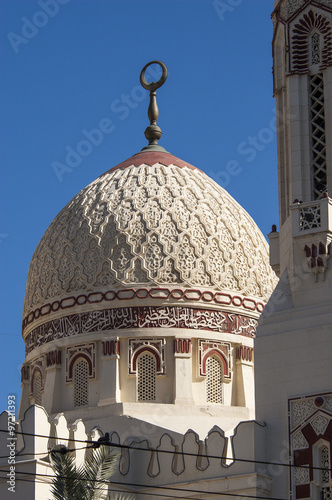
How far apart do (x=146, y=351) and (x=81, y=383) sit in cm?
159

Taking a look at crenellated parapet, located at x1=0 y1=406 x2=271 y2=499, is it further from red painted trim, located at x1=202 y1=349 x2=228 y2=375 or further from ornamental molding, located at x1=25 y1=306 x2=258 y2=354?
ornamental molding, located at x1=25 y1=306 x2=258 y2=354

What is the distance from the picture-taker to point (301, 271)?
2378 centimetres

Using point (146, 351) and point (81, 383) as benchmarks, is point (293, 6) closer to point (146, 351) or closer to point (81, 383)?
point (146, 351)

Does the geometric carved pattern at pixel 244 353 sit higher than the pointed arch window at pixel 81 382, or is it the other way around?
the geometric carved pattern at pixel 244 353

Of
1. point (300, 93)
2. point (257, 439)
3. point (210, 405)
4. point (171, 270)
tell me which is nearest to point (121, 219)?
point (171, 270)

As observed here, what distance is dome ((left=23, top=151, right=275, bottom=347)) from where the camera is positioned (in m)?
29.4

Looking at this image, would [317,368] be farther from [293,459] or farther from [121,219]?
[121,219]

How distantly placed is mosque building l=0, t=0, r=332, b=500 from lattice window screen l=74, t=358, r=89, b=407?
0.03 meters

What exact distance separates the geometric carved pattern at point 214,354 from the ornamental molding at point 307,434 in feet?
19.8

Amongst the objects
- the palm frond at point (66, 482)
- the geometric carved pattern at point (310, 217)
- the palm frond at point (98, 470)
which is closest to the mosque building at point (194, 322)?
the geometric carved pattern at point (310, 217)

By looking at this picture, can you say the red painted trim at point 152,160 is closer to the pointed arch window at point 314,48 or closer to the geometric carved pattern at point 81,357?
the geometric carved pattern at point 81,357

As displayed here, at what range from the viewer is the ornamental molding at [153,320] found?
28.9 metres

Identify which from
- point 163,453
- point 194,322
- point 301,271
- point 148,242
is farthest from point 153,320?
point 301,271

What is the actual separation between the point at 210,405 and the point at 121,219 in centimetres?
465
